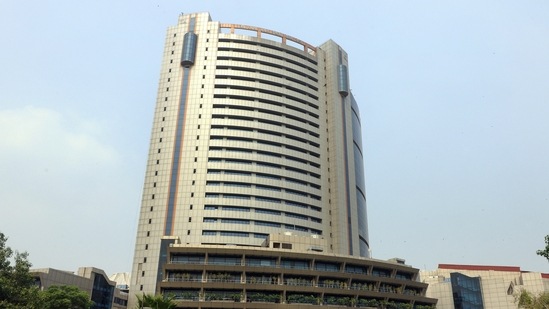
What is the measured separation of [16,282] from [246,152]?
6866 cm

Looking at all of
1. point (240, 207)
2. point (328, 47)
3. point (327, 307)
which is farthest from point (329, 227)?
point (328, 47)

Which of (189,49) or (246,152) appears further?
(189,49)

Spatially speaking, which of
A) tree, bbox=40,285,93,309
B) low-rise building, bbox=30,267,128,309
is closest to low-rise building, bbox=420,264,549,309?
low-rise building, bbox=30,267,128,309

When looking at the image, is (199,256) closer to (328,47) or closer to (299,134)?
(299,134)

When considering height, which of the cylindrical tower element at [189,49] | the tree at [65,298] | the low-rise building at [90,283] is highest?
the cylindrical tower element at [189,49]

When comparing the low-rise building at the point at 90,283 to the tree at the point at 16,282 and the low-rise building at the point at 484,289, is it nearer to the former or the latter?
the tree at the point at 16,282

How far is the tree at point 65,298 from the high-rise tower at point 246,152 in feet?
93.0

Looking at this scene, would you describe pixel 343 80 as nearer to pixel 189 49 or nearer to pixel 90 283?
pixel 189 49

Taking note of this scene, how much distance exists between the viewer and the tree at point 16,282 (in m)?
49.0

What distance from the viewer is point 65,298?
65.6 metres

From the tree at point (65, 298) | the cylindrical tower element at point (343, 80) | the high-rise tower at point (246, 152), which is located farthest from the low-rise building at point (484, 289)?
the tree at point (65, 298)

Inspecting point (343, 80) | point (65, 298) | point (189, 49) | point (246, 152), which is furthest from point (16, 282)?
point (343, 80)

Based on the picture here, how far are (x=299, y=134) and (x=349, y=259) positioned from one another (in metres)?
45.7

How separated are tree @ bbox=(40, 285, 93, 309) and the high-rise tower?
1116 inches
